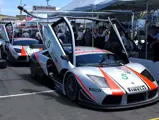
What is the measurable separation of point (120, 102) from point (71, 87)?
125cm

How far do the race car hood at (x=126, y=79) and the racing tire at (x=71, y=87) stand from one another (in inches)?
27.7

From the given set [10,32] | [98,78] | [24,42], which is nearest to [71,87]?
[98,78]

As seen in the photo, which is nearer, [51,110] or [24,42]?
[51,110]

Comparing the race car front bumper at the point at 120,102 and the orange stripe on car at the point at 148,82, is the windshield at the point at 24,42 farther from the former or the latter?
the orange stripe on car at the point at 148,82

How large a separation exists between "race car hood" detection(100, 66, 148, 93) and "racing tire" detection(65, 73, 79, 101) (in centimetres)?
70

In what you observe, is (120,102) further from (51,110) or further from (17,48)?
(17,48)

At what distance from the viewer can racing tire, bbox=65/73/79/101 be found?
6.17 metres

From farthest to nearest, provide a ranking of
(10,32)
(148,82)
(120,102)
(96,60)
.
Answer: (10,32) < (96,60) < (148,82) < (120,102)

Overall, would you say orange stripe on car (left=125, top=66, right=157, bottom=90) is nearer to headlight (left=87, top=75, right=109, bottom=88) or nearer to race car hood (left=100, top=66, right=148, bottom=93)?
race car hood (left=100, top=66, right=148, bottom=93)

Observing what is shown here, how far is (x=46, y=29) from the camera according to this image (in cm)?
799

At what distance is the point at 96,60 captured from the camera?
273 inches

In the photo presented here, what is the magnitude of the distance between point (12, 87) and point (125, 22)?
975 cm

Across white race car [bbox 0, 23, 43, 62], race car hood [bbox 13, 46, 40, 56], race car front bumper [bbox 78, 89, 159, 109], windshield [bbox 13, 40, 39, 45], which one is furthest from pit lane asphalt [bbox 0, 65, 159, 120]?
windshield [bbox 13, 40, 39, 45]

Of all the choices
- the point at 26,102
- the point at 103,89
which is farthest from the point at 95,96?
the point at 26,102
